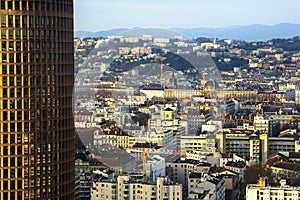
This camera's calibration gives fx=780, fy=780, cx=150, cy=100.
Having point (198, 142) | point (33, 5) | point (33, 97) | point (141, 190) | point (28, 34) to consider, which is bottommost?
point (198, 142)

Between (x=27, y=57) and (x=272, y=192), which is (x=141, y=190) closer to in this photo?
(x=272, y=192)

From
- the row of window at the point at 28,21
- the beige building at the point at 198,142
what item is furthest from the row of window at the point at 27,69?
the beige building at the point at 198,142

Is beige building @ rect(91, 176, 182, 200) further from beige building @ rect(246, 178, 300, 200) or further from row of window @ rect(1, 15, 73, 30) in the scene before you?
row of window @ rect(1, 15, 73, 30)

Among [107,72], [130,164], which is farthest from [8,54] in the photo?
[107,72]

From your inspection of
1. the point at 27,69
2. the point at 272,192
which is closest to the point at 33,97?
the point at 27,69

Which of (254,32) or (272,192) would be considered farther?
(254,32)

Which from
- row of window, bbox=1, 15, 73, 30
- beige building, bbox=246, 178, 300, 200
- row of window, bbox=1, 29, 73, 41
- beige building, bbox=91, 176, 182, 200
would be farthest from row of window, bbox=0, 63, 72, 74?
beige building, bbox=246, 178, 300, 200
